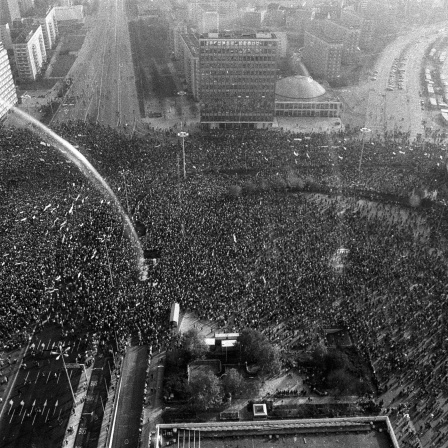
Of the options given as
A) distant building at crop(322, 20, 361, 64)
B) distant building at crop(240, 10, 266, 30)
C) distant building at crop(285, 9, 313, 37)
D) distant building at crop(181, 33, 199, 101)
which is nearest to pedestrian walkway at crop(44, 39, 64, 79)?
distant building at crop(181, 33, 199, 101)

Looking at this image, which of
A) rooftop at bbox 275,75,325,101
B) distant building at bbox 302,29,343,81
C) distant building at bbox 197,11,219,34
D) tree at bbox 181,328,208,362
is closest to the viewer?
tree at bbox 181,328,208,362

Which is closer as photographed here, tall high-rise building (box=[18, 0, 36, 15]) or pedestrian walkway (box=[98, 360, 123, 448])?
pedestrian walkway (box=[98, 360, 123, 448])

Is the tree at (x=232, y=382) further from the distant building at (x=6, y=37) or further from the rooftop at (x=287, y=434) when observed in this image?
the distant building at (x=6, y=37)

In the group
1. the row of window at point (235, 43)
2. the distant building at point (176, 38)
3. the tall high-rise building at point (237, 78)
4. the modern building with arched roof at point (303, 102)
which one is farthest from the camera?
the distant building at point (176, 38)

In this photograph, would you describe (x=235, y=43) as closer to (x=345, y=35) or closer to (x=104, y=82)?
(x=104, y=82)

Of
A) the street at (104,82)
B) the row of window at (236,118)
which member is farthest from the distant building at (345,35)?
the row of window at (236,118)

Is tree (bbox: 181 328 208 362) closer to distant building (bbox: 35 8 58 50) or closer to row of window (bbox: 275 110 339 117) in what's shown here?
row of window (bbox: 275 110 339 117)

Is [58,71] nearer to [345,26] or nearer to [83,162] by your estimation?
[83,162]
